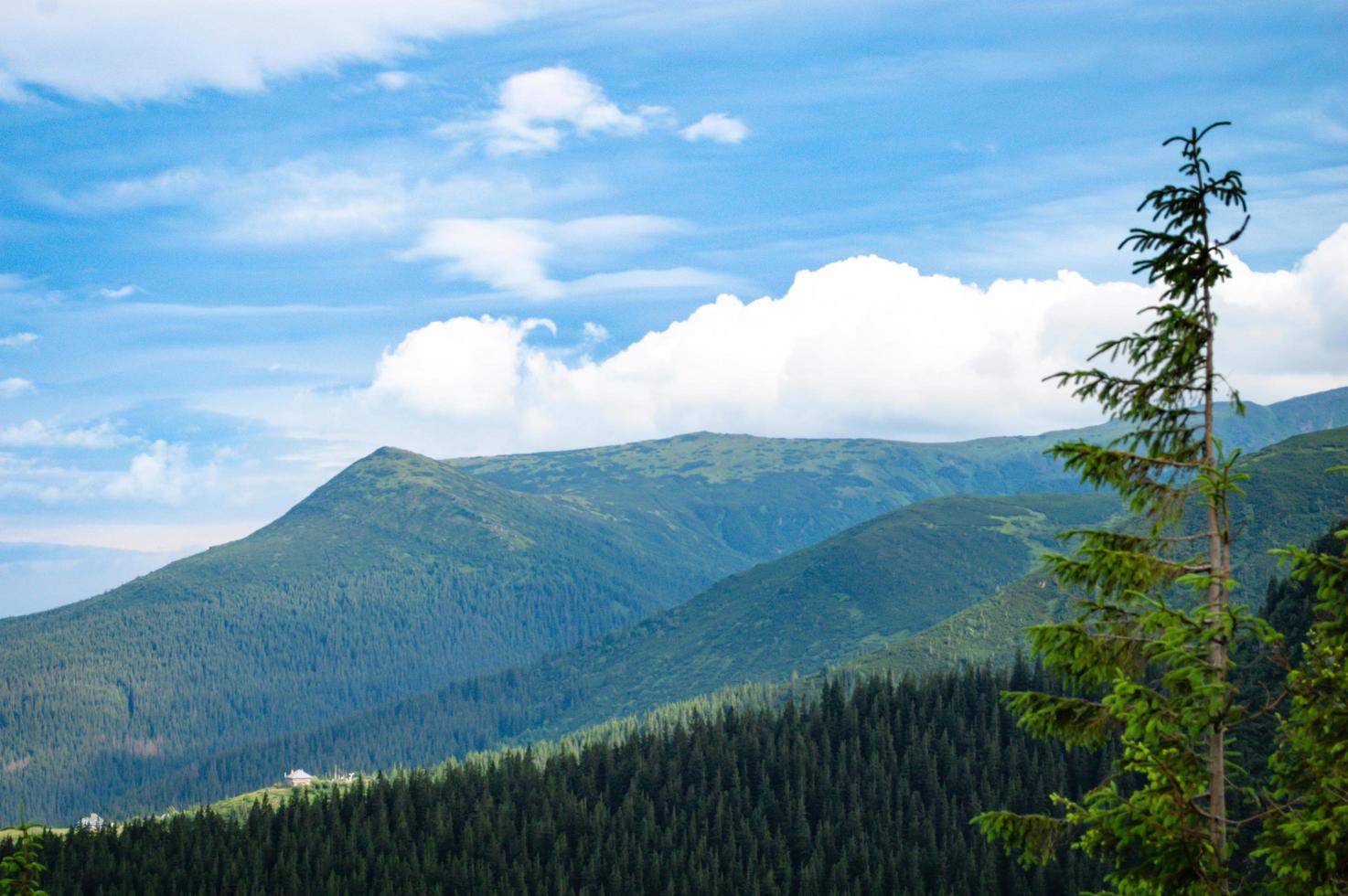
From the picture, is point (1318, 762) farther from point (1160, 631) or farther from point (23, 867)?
point (23, 867)

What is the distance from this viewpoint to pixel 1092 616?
32281 mm

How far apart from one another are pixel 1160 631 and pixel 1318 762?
5666mm

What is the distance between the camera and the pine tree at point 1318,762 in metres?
28.8

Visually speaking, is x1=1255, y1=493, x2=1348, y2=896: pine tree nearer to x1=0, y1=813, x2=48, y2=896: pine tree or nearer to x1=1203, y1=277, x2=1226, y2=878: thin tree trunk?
x1=1203, y1=277, x2=1226, y2=878: thin tree trunk

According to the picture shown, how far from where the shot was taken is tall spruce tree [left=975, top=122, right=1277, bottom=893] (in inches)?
1155

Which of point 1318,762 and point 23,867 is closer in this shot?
point 1318,762

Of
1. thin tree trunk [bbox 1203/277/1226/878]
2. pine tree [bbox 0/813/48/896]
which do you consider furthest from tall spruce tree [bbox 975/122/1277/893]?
pine tree [bbox 0/813/48/896]

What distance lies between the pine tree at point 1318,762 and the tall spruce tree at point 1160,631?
166cm

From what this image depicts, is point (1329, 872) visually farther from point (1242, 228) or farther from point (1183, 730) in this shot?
point (1242, 228)

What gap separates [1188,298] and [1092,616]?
9.43 m

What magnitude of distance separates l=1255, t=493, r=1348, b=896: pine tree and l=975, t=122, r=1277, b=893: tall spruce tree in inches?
65.4

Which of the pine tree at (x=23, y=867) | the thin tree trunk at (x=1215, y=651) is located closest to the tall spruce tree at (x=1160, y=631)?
the thin tree trunk at (x=1215, y=651)

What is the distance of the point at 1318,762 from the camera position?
101 ft

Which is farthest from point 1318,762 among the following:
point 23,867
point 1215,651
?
point 23,867
